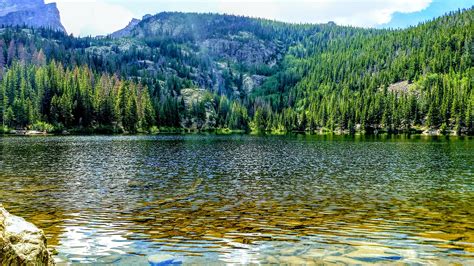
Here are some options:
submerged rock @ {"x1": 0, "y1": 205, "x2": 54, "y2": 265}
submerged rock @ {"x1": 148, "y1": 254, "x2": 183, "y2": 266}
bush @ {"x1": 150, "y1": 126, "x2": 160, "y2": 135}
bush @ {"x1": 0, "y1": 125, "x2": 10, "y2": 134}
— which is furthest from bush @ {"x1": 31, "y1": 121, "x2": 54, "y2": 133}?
submerged rock @ {"x1": 0, "y1": 205, "x2": 54, "y2": 265}

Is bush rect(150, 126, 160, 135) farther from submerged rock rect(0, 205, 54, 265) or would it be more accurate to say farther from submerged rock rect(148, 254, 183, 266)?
submerged rock rect(0, 205, 54, 265)

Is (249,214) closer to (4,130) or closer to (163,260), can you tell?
(163,260)

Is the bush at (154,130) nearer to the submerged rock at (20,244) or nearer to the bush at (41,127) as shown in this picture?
the bush at (41,127)

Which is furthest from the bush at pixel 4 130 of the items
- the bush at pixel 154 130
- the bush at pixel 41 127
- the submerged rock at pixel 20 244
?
the submerged rock at pixel 20 244

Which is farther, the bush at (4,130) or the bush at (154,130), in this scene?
the bush at (154,130)

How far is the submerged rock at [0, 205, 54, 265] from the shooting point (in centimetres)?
976

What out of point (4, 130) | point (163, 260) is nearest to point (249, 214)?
point (163, 260)

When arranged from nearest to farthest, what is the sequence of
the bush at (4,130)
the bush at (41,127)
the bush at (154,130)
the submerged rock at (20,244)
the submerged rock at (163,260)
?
the submerged rock at (20,244), the submerged rock at (163,260), the bush at (4,130), the bush at (41,127), the bush at (154,130)

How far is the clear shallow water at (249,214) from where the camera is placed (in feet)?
49.5

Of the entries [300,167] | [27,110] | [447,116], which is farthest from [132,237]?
[447,116]

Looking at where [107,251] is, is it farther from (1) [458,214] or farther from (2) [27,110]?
(2) [27,110]

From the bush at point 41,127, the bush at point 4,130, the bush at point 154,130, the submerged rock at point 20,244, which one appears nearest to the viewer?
the submerged rock at point 20,244

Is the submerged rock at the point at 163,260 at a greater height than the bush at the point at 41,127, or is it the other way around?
the bush at the point at 41,127

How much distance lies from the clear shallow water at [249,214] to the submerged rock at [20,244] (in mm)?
3612
